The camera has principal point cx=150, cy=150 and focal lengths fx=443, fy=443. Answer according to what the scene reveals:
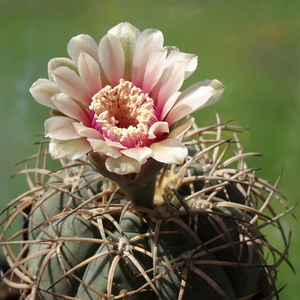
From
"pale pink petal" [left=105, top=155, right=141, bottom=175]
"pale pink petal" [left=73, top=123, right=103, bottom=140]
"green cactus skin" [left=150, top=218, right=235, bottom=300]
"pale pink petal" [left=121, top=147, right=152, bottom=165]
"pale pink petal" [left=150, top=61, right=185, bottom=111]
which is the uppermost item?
"pale pink petal" [left=150, top=61, right=185, bottom=111]

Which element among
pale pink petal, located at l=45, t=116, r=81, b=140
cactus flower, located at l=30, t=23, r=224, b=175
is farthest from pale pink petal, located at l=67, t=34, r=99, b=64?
pale pink petal, located at l=45, t=116, r=81, b=140

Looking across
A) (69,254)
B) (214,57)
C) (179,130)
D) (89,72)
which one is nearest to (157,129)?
(179,130)

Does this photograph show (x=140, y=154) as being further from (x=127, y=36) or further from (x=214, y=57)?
(x=214, y=57)

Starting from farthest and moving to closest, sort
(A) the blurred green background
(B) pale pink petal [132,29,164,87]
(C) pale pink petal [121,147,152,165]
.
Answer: (A) the blurred green background → (B) pale pink petal [132,29,164,87] → (C) pale pink petal [121,147,152,165]

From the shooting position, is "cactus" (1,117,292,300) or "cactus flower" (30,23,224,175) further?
"cactus" (1,117,292,300)

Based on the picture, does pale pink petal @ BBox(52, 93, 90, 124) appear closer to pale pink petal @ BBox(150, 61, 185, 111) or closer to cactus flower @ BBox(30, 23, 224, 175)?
cactus flower @ BBox(30, 23, 224, 175)

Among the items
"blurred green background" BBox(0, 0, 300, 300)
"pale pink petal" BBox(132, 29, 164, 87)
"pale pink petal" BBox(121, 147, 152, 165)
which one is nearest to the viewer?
"pale pink petal" BBox(121, 147, 152, 165)
